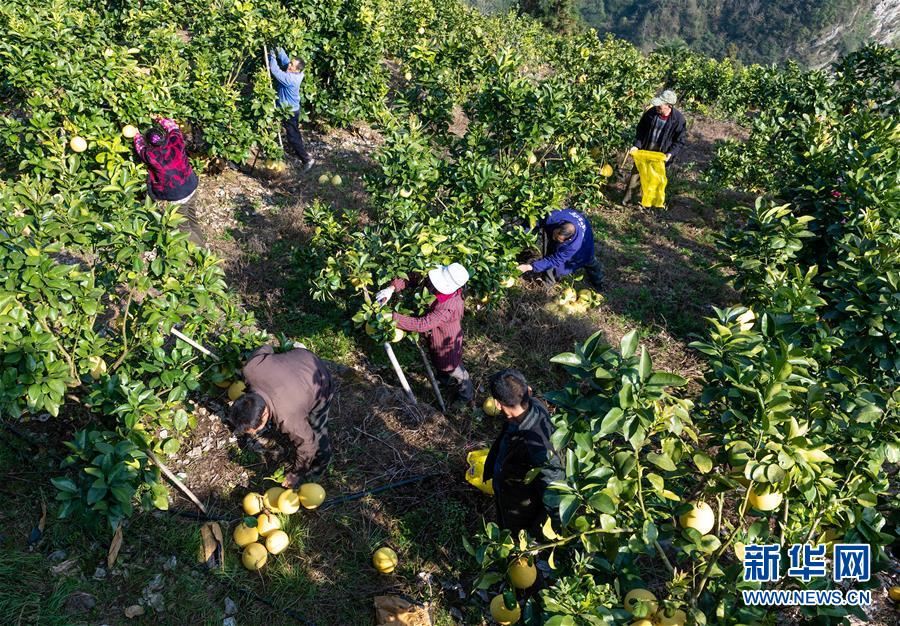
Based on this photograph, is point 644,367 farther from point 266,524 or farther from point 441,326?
point 266,524

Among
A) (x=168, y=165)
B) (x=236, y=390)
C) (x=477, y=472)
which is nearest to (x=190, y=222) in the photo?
(x=168, y=165)

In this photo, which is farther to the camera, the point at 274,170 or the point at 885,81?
the point at 885,81

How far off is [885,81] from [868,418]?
29.4 ft

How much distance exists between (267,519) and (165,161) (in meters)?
4.08

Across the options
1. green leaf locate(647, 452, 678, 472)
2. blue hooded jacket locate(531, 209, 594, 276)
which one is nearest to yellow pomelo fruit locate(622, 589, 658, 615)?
green leaf locate(647, 452, 678, 472)

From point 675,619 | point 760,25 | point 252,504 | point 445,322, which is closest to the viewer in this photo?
point 675,619

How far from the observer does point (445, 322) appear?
14.9 ft

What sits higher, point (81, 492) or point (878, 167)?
point (878, 167)

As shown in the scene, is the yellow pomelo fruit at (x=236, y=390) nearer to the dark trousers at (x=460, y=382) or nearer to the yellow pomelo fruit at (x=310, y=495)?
the yellow pomelo fruit at (x=310, y=495)

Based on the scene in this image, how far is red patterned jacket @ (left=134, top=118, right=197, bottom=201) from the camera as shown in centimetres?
574

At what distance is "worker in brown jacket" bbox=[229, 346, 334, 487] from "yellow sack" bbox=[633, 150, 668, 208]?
581cm

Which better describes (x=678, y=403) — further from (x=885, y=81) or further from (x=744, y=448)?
(x=885, y=81)

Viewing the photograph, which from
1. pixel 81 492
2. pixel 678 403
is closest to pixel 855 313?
pixel 678 403

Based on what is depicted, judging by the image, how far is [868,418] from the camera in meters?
2.40
